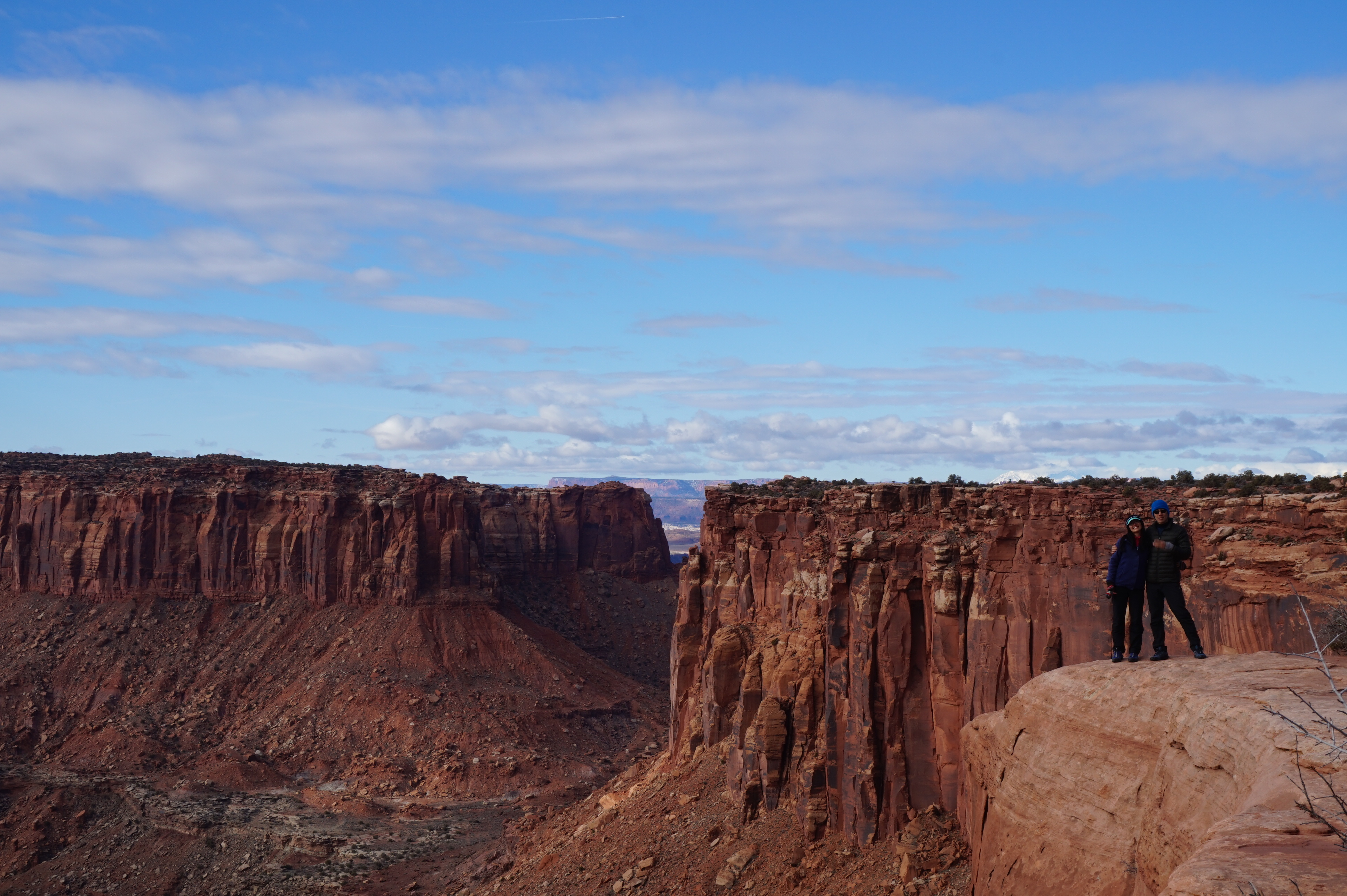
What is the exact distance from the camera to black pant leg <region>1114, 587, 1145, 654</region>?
57.9 ft

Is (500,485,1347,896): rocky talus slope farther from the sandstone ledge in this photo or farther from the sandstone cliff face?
the sandstone ledge

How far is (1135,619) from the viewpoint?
18016 millimetres

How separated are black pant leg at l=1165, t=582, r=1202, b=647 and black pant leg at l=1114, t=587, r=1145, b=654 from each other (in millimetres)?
404

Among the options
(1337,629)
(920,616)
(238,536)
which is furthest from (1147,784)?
(238,536)

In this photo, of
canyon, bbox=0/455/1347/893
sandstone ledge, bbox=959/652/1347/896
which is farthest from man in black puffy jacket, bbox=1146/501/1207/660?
sandstone ledge, bbox=959/652/1347/896

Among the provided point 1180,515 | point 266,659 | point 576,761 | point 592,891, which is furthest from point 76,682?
point 1180,515

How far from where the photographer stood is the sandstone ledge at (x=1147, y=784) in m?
9.52

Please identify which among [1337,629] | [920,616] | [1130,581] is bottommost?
[920,616]

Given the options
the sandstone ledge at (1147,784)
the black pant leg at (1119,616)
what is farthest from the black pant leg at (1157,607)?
the sandstone ledge at (1147,784)

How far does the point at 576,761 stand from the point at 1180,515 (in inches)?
2276

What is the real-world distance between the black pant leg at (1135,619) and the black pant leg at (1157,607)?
0.15 m

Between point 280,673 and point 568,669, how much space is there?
21.2 meters

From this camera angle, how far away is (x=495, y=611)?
97.0 metres

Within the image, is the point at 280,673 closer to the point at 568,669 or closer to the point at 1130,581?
the point at 568,669
